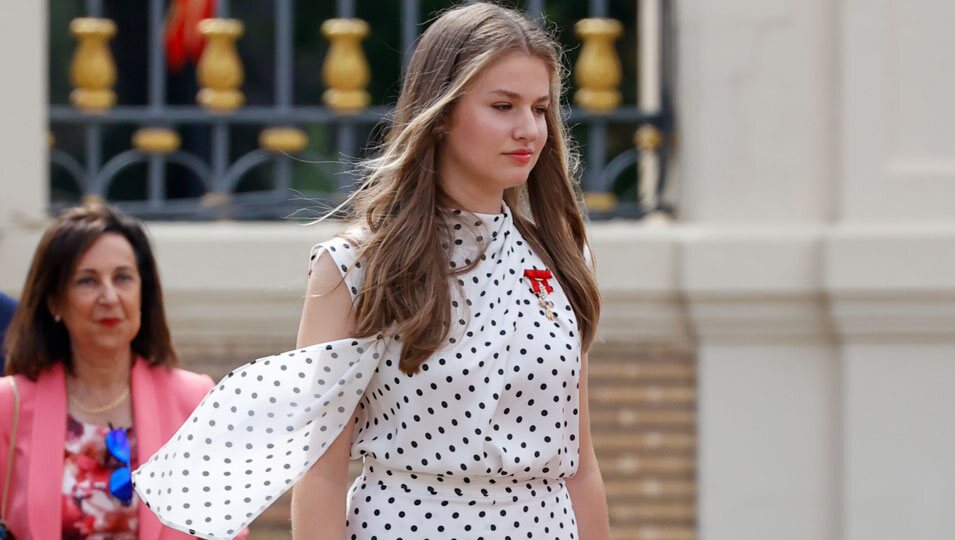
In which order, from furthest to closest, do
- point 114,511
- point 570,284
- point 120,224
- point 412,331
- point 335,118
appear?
1. point 335,118
2. point 120,224
3. point 114,511
4. point 570,284
5. point 412,331

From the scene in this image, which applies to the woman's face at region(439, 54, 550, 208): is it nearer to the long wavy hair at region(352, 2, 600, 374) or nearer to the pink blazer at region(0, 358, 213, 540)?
the long wavy hair at region(352, 2, 600, 374)

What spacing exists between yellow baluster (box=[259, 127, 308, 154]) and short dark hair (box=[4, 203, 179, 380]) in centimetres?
195

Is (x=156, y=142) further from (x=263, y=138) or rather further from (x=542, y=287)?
(x=542, y=287)

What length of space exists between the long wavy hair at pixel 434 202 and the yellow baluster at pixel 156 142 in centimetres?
325

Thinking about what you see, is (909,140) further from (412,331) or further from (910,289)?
(412,331)

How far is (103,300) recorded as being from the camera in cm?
419

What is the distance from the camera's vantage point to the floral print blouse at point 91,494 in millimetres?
3945

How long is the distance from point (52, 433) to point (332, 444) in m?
1.30

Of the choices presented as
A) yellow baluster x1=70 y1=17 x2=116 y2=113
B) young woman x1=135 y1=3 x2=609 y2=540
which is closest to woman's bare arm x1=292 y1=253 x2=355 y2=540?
young woman x1=135 y1=3 x2=609 y2=540

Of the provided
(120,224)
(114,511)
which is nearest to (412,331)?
(114,511)

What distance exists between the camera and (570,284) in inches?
121

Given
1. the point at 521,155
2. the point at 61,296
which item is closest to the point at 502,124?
the point at 521,155

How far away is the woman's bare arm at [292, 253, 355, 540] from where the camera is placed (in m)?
2.88

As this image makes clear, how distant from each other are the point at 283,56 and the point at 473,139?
3538mm
